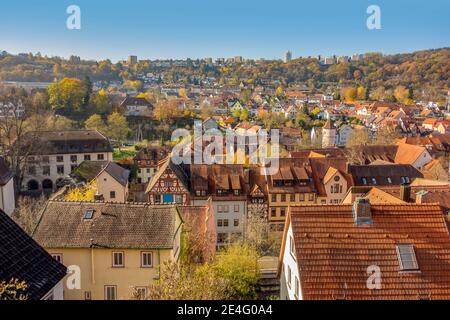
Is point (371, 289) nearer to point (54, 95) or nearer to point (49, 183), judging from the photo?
point (49, 183)

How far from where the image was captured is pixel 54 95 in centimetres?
5638

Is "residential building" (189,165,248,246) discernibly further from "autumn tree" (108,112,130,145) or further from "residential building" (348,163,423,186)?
"autumn tree" (108,112,130,145)

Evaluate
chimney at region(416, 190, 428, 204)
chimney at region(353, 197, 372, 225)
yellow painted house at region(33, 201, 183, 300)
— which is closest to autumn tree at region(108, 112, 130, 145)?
yellow painted house at region(33, 201, 183, 300)

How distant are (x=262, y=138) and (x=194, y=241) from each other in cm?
3351

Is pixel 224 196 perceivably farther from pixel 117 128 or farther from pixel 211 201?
pixel 117 128

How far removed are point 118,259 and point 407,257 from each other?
7.77 m

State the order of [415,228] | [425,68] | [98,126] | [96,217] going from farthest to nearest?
[425,68] → [98,126] → [96,217] → [415,228]

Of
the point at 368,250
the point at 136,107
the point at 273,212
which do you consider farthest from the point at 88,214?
the point at 136,107

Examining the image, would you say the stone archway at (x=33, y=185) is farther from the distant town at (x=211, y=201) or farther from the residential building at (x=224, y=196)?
the residential building at (x=224, y=196)

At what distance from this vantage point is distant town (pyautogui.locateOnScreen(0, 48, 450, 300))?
30.5 ft

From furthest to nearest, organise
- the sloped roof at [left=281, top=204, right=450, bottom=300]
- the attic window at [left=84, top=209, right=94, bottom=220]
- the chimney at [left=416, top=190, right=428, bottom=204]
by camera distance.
Result: the chimney at [left=416, top=190, right=428, bottom=204]
the attic window at [left=84, top=209, right=94, bottom=220]
the sloped roof at [left=281, top=204, right=450, bottom=300]

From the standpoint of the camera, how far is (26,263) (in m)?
7.95

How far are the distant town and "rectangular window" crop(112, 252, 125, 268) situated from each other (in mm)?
43

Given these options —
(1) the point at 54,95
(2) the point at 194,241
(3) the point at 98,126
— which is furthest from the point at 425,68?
(2) the point at 194,241
